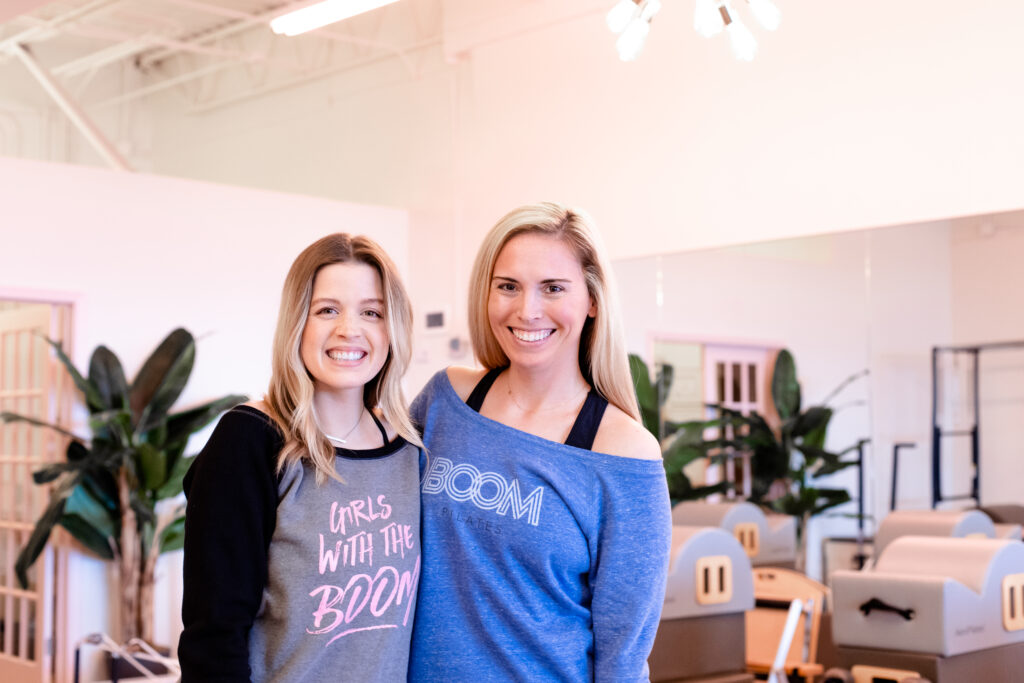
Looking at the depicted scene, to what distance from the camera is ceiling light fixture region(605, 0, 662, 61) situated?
3.96 metres

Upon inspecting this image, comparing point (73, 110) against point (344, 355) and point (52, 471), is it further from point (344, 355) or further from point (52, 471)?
point (344, 355)

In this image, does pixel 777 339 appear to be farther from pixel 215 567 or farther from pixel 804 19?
pixel 215 567

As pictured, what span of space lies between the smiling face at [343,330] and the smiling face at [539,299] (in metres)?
0.22

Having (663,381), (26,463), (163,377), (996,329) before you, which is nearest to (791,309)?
(663,381)

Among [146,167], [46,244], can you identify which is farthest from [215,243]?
[146,167]

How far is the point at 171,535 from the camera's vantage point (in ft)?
19.3

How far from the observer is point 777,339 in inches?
194

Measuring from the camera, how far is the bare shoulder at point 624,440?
177cm

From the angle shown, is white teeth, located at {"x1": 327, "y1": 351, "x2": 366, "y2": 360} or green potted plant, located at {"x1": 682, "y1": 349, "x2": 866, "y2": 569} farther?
green potted plant, located at {"x1": 682, "y1": 349, "x2": 866, "y2": 569}

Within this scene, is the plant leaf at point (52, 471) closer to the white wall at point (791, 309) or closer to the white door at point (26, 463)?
the white door at point (26, 463)

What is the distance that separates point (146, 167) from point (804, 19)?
22.6 ft

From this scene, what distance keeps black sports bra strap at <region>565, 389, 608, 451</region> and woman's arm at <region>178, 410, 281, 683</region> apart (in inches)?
19.5

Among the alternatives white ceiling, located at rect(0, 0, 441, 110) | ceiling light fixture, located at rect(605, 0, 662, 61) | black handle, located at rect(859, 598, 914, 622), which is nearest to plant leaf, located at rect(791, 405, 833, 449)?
black handle, located at rect(859, 598, 914, 622)

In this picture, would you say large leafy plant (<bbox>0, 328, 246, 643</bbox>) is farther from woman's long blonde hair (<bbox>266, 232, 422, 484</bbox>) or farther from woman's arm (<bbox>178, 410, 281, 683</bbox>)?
woman's arm (<bbox>178, 410, 281, 683</bbox>)
